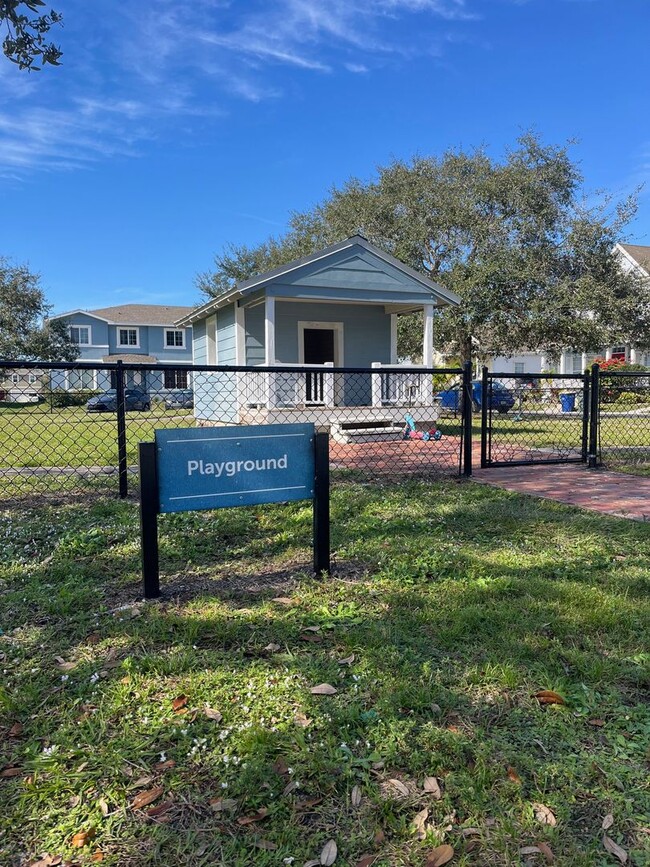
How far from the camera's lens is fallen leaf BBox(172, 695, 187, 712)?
209 cm

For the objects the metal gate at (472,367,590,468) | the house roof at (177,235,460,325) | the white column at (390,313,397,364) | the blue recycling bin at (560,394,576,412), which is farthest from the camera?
the white column at (390,313,397,364)

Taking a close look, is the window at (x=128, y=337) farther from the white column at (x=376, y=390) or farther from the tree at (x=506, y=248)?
the white column at (x=376, y=390)

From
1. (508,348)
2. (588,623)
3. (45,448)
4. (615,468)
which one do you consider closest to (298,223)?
(508,348)

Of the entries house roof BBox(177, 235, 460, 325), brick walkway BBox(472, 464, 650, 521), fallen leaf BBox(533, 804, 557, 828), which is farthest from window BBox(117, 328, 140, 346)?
fallen leaf BBox(533, 804, 557, 828)

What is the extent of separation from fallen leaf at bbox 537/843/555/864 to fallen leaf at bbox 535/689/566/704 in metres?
0.67

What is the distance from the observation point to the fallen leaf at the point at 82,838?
152cm

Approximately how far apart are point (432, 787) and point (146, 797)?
2.80 feet

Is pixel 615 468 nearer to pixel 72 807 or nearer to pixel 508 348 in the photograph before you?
pixel 72 807

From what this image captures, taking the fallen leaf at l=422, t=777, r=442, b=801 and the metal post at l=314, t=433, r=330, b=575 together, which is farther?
the metal post at l=314, t=433, r=330, b=575

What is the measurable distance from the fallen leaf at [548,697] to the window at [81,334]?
37592 millimetres

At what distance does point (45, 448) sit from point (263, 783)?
27.5 ft

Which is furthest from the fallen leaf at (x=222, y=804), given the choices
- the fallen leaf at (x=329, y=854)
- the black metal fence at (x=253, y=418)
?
the black metal fence at (x=253, y=418)

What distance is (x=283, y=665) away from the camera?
7.79ft

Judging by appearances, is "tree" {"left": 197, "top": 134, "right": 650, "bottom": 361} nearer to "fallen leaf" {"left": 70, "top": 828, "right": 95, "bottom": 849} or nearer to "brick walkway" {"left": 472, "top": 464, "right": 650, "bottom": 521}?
"brick walkway" {"left": 472, "top": 464, "right": 650, "bottom": 521}
